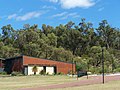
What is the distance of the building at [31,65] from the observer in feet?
269

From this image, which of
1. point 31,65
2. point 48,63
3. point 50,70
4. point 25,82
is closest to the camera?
point 25,82

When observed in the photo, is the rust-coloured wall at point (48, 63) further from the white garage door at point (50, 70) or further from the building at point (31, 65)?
the white garage door at point (50, 70)

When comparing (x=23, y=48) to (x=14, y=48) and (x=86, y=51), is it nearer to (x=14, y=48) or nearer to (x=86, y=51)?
(x=14, y=48)

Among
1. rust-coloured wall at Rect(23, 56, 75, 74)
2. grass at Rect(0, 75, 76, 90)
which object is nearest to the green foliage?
rust-coloured wall at Rect(23, 56, 75, 74)

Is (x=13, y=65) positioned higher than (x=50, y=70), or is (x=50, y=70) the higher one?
(x=13, y=65)

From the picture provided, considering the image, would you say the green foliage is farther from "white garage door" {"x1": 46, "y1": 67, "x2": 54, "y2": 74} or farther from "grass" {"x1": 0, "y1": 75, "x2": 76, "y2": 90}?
"grass" {"x1": 0, "y1": 75, "x2": 76, "y2": 90}

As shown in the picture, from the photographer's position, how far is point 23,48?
11412 cm

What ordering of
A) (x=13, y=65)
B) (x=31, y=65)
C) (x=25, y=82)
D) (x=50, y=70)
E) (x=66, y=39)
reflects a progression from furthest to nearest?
(x=66, y=39), (x=13, y=65), (x=50, y=70), (x=31, y=65), (x=25, y=82)

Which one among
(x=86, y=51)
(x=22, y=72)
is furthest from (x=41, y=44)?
(x=22, y=72)

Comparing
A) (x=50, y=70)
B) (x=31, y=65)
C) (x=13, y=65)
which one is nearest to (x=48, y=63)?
(x=50, y=70)

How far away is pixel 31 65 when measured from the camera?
3258 inches

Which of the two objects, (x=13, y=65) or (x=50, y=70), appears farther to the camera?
(x=13, y=65)

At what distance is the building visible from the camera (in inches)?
3230

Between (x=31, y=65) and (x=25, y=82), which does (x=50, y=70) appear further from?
(x=25, y=82)
